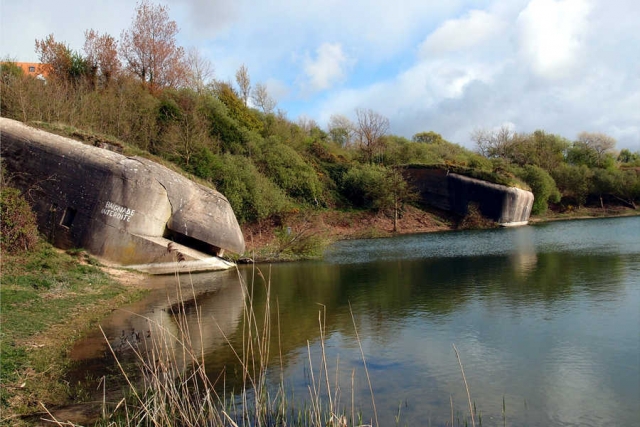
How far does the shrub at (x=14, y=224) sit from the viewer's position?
58.6 feet

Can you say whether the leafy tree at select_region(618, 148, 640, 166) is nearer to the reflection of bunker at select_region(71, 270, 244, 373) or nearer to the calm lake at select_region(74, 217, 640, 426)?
the calm lake at select_region(74, 217, 640, 426)

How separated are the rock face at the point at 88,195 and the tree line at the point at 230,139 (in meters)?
2.53

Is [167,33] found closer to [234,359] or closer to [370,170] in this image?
[370,170]

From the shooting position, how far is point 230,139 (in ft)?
144

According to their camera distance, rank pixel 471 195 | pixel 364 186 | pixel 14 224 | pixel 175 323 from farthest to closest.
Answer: pixel 364 186, pixel 471 195, pixel 14 224, pixel 175 323

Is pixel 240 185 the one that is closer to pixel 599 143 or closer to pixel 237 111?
pixel 237 111

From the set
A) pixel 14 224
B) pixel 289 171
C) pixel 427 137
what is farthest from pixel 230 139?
pixel 427 137

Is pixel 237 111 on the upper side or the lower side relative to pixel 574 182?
upper

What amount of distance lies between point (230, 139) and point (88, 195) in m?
24.4

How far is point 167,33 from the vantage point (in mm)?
44406

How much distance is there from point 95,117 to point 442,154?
52.2 meters

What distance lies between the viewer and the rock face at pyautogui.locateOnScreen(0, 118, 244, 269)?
2009 cm

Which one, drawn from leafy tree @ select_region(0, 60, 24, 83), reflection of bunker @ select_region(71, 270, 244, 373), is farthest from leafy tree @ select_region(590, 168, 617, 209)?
leafy tree @ select_region(0, 60, 24, 83)

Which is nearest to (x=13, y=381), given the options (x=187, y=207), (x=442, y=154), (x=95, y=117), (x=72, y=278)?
(x=72, y=278)
